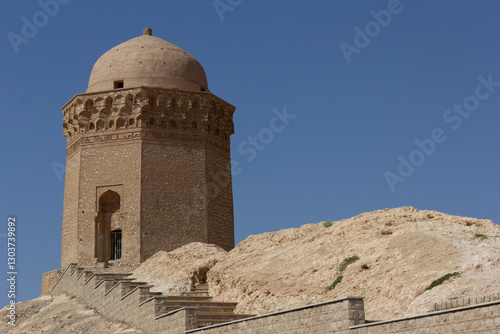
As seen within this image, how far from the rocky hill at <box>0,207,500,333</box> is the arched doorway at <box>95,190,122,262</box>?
13.3 feet

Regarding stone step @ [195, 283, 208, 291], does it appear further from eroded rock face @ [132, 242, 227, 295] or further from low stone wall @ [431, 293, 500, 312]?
low stone wall @ [431, 293, 500, 312]

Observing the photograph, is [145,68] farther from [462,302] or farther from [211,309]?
[462,302]

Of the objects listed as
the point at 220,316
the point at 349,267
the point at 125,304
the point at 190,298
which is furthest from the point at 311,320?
the point at 125,304

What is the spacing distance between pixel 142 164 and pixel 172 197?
57.2 inches

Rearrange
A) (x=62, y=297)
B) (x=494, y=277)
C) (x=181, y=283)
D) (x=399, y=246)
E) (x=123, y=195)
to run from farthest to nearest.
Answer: (x=123, y=195) < (x=62, y=297) < (x=181, y=283) < (x=399, y=246) < (x=494, y=277)

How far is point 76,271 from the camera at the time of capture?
19.8m

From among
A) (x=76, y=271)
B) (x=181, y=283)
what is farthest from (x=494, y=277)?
(x=76, y=271)

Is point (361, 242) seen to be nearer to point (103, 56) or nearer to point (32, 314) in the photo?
point (32, 314)

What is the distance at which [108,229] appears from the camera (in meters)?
22.7

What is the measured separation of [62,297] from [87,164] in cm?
461

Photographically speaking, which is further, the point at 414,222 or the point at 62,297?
the point at 62,297

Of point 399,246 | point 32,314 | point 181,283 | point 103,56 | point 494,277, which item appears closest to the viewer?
point 494,277

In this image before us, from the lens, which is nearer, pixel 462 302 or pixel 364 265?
pixel 462 302

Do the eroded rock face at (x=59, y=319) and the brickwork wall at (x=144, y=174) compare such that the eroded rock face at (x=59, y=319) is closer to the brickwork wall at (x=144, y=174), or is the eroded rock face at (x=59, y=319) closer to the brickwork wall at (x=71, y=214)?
the brickwork wall at (x=71, y=214)
